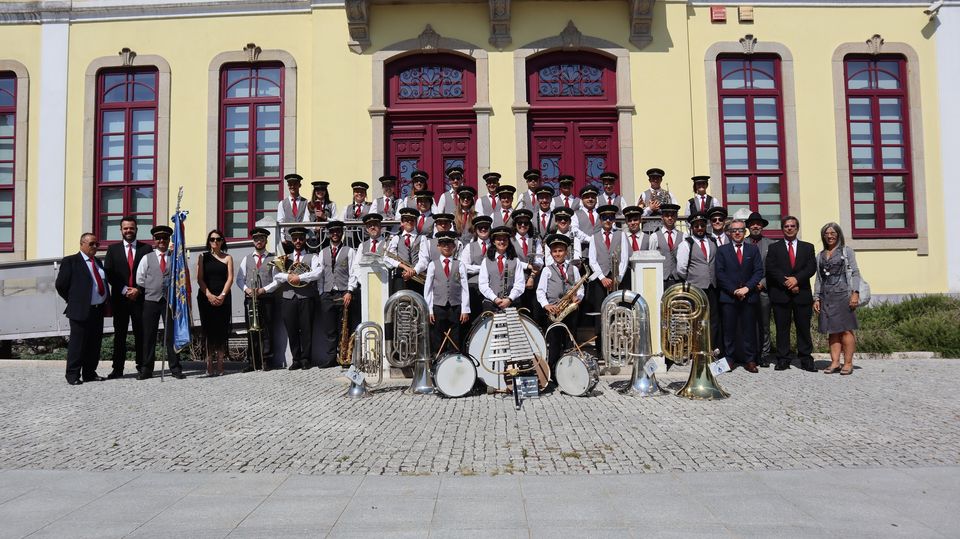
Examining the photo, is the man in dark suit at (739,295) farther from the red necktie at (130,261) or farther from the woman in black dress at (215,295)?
the red necktie at (130,261)

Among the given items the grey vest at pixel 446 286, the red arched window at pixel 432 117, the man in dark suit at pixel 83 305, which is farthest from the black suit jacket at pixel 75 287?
the red arched window at pixel 432 117

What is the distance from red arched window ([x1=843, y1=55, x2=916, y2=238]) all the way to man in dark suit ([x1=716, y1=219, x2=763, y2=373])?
5.81 meters

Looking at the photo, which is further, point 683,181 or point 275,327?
point 683,181

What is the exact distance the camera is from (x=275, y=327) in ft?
34.8

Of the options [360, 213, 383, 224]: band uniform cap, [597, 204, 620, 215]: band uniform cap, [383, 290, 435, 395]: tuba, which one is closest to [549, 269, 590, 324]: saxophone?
[597, 204, 620, 215]: band uniform cap

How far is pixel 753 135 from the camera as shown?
46.0 feet

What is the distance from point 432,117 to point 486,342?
7232 millimetres

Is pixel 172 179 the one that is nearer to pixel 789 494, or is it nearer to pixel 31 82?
pixel 31 82

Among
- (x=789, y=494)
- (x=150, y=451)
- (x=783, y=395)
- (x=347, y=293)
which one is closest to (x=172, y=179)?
(x=347, y=293)

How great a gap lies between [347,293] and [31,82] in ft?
31.5

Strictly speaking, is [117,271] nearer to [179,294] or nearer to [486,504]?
[179,294]

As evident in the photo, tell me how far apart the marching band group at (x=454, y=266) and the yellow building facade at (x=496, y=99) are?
2.92 meters

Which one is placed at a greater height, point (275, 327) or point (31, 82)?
point (31, 82)

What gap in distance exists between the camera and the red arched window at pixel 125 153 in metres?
14.4
